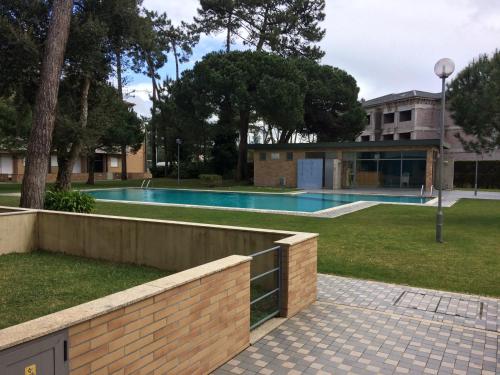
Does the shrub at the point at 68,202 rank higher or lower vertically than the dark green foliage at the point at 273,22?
lower

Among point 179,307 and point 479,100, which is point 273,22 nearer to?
point 479,100

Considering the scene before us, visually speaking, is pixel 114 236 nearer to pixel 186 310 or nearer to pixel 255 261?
pixel 255 261

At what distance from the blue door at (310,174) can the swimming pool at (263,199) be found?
3.98 m

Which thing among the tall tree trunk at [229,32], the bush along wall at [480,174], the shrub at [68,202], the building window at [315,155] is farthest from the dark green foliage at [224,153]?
the shrub at [68,202]

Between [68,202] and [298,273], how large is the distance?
8.59 meters

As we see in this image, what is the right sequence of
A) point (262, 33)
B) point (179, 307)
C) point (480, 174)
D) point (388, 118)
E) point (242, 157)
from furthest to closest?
point (388, 118), point (262, 33), point (242, 157), point (480, 174), point (179, 307)

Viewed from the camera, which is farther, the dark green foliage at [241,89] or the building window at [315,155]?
the building window at [315,155]

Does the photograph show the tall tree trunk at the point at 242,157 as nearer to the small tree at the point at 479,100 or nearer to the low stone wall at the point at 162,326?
the small tree at the point at 479,100

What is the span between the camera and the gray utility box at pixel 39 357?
2.10 m

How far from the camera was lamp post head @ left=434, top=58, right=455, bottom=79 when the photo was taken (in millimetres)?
9030

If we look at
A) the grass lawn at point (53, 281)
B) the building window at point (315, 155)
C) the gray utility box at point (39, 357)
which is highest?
the building window at point (315, 155)

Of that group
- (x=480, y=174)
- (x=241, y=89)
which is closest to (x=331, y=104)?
(x=241, y=89)

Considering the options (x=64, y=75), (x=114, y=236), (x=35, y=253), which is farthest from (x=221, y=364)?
(x=64, y=75)

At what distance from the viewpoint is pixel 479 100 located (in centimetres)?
1307
